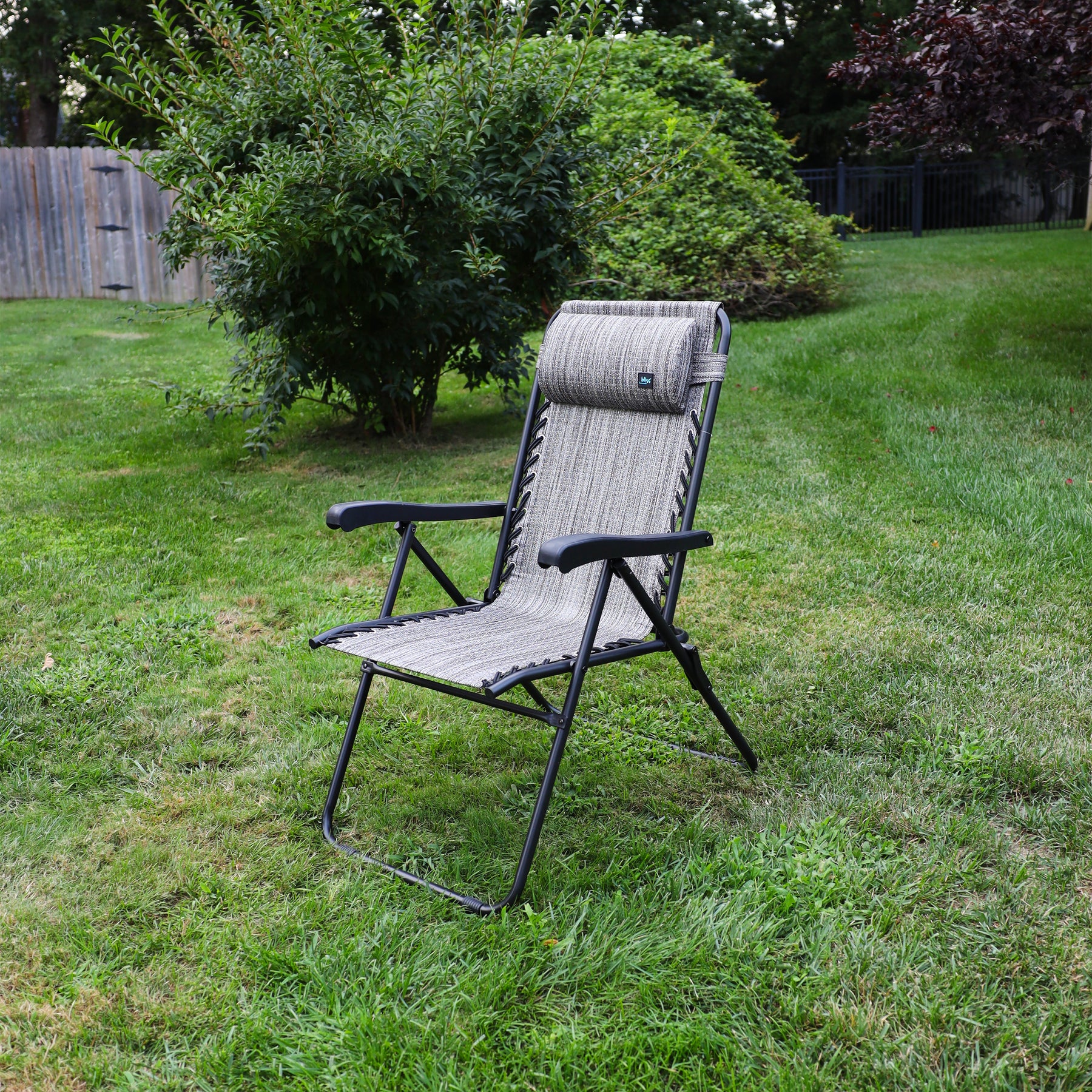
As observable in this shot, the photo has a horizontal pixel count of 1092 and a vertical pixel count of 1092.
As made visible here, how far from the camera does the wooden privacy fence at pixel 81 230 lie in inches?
508

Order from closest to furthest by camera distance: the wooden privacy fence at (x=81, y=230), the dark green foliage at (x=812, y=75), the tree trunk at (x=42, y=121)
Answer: the wooden privacy fence at (x=81, y=230), the tree trunk at (x=42, y=121), the dark green foliage at (x=812, y=75)

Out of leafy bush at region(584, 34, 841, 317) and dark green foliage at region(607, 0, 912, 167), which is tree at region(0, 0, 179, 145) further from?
leafy bush at region(584, 34, 841, 317)

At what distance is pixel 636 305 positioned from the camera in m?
3.26

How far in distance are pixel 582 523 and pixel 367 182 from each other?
10.2ft

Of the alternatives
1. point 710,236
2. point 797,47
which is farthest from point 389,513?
point 797,47

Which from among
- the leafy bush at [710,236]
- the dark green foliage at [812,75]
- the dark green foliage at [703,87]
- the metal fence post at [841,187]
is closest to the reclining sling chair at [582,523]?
the leafy bush at [710,236]

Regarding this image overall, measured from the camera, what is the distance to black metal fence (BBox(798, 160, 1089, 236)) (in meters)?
19.3

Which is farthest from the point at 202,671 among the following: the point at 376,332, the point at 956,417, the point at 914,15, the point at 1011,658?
the point at 914,15

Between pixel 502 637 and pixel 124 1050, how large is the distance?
1220 mm

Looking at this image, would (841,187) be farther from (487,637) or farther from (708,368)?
(487,637)

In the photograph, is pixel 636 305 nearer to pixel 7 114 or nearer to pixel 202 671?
pixel 202 671

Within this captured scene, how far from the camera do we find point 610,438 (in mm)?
3246

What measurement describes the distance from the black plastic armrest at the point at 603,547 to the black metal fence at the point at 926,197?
1798 cm

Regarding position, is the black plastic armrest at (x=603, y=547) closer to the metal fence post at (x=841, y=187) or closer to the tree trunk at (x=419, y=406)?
the tree trunk at (x=419, y=406)
